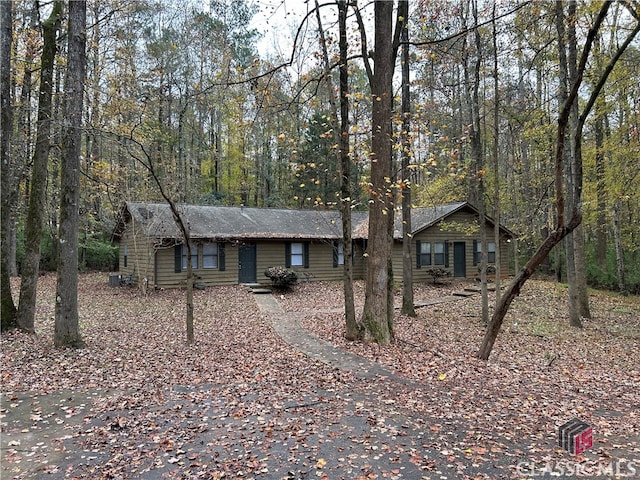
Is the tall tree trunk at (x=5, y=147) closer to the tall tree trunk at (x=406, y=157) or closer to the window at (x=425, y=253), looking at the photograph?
the tall tree trunk at (x=406, y=157)

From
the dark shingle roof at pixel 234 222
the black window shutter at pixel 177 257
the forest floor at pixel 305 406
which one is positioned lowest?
the forest floor at pixel 305 406

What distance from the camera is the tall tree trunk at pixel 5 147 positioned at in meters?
7.81

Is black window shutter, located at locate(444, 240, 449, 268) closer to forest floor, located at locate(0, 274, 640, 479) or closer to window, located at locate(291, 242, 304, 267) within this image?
window, located at locate(291, 242, 304, 267)

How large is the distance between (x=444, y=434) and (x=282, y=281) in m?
13.5

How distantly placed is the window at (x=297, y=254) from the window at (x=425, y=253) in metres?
6.23

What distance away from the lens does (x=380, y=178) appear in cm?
813

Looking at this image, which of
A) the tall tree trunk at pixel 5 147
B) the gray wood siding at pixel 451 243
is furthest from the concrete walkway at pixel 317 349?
the gray wood siding at pixel 451 243

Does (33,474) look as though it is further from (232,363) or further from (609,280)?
(609,280)

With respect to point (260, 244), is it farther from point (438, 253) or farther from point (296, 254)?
point (438, 253)

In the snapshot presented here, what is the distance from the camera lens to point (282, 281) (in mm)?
17469

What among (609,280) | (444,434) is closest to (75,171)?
(444,434)

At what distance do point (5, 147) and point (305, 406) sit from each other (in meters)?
7.98

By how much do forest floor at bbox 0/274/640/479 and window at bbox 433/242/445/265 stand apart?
11124 mm

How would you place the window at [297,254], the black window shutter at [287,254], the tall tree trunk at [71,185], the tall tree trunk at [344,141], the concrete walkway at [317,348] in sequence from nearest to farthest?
the concrete walkway at [317,348] < the tall tree trunk at [71,185] < the tall tree trunk at [344,141] < the black window shutter at [287,254] < the window at [297,254]
